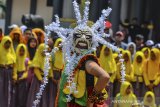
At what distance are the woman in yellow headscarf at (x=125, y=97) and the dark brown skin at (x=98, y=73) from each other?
13.9ft

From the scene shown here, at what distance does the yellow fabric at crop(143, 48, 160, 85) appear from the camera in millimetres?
12688

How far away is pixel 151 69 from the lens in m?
12.7

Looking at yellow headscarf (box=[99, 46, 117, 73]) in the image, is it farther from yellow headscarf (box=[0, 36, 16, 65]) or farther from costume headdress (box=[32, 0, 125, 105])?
costume headdress (box=[32, 0, 125, 105])

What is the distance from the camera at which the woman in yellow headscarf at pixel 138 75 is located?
12.5m

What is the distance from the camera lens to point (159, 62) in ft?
42.3

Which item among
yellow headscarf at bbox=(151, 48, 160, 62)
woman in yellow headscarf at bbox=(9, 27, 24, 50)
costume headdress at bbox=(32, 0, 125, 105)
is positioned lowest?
costume headdress at bbox=(32, 0, 125, 105)

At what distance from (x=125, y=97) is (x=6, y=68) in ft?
6.51

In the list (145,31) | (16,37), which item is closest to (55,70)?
(16,37)

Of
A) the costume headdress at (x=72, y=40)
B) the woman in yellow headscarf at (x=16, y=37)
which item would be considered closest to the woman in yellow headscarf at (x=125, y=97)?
the woman in yellow headscarf at (x=16, y=37)

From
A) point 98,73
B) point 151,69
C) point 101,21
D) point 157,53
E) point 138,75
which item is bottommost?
point 98,73

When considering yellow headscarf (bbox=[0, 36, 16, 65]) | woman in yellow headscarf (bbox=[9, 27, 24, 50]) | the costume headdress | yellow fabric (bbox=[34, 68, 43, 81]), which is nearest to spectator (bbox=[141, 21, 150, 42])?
woman in yellow headscarf (bbox=[9, 27, 24, 50])

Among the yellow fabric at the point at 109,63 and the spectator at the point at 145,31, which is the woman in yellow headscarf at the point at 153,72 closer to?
the yellow fabric at the point at 109,63

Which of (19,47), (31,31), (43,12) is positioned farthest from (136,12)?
(19,47)

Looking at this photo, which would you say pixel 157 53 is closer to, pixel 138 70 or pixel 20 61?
pixel 138 70
